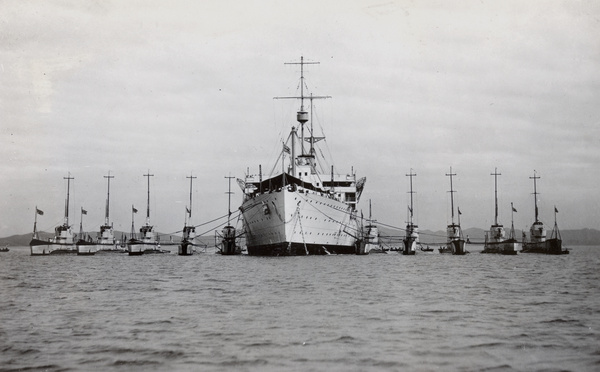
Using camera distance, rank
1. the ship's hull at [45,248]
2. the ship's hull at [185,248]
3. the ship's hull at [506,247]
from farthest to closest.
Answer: the ship's hull at [45,248]
the ship's hull at [185,248]
the ship's hull at [506,247]

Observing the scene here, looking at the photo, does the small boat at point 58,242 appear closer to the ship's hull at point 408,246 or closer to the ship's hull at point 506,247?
the ship's hull at point 408,246

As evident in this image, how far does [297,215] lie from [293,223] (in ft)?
2.47

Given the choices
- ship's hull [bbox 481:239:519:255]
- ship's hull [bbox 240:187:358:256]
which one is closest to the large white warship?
ship's hull [bbox 240:187:358:256]

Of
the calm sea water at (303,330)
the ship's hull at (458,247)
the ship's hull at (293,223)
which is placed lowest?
the calm sea water at (303,330)

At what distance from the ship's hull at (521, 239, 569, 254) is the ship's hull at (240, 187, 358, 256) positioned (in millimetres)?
35976

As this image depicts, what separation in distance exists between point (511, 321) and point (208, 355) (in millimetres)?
7504

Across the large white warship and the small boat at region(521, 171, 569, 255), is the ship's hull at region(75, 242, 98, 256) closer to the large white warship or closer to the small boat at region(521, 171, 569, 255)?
the large white warship

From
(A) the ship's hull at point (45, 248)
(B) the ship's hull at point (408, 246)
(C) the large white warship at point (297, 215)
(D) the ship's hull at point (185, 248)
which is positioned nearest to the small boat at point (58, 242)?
(A) the ship's hull at point (45, 248)

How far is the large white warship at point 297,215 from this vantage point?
49125 millimetres

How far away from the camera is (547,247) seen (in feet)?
270

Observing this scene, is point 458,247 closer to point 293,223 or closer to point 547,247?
point 547,247

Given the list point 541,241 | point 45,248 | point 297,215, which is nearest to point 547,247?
point 541,241

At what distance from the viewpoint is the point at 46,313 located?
15.8 metres

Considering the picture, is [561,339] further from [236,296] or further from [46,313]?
[46,313]
